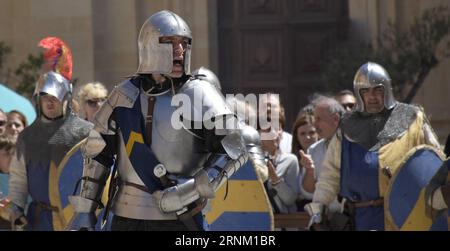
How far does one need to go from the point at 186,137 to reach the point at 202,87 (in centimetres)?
25

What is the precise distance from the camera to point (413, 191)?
8594mm

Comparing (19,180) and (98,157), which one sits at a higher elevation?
(98,157)

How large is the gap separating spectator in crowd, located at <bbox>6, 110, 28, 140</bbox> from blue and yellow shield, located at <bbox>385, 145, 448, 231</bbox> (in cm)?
261

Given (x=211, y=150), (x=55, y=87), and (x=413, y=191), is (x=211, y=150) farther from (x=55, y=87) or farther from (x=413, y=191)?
(x=55, y=87)

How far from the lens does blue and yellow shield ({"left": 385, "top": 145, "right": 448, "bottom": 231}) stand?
28.0ft

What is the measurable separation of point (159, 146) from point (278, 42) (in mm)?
8066

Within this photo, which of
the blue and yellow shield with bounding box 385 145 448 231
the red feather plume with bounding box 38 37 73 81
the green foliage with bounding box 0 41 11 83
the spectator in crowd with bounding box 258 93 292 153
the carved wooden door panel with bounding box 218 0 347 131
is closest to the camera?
the blue and yellow shield with bounding box 385 145 448 231

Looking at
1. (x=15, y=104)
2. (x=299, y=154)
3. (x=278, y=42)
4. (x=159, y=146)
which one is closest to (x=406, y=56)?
(x=278, y=42)

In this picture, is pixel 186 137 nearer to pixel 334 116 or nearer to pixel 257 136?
pixel 257 136

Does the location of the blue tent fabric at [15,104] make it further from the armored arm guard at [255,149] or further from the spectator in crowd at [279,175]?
the armored arm guard at [255,149]

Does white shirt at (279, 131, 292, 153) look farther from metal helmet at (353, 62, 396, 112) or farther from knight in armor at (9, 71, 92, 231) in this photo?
knight in armor at (9, 71, 92, 231)

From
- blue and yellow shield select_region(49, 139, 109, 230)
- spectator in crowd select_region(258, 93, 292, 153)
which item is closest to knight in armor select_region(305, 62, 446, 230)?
spectator in crowd select_region(258, 93, 292, 153)

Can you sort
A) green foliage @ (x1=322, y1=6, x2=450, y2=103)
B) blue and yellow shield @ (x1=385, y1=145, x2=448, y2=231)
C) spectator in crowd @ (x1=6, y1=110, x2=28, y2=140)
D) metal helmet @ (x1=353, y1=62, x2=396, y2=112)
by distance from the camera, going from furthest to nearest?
green foliage @ (x1=322, y1=6, x2=450, y2=103) → spectator in crowd @ (x1=6, y1=110, x2=28, y2=140) → metal helmet @ (x1=353, y1=62, x2=396, y2=112) → blue and yellow shield @ (x1=385, y1=145, x2=448, y2=231)

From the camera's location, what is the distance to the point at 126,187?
23.4 ft
